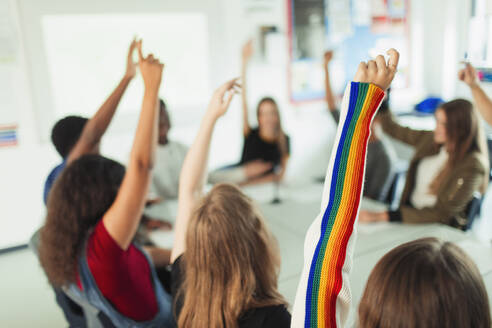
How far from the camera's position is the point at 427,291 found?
63 centimetres

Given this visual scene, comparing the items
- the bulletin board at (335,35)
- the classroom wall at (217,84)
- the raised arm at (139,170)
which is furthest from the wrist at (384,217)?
the bulletin board at (335,35)

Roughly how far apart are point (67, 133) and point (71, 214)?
71 cm

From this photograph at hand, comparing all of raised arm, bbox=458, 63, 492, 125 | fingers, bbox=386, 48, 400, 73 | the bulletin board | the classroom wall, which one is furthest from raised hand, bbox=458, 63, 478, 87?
the bulletin board

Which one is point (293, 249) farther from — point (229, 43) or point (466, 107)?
point (229, 43)

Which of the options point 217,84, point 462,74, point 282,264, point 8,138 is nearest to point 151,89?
point 282,264

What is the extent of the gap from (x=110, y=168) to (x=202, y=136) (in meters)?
0.32

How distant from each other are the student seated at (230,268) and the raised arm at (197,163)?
0.27 metres

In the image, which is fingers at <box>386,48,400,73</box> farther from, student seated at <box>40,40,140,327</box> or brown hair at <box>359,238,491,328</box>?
student seated at <box>40,40,140,327</box>

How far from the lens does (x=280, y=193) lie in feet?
8.59

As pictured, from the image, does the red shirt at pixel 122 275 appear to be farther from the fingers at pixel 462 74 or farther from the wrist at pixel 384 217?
the fingers at pixel 462 74

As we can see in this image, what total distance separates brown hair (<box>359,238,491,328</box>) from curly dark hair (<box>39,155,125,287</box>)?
0.89m

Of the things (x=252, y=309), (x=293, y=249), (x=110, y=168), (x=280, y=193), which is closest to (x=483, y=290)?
(x=252, y=309)

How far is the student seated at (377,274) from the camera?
586mm

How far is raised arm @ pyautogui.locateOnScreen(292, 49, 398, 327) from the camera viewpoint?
0.58m
